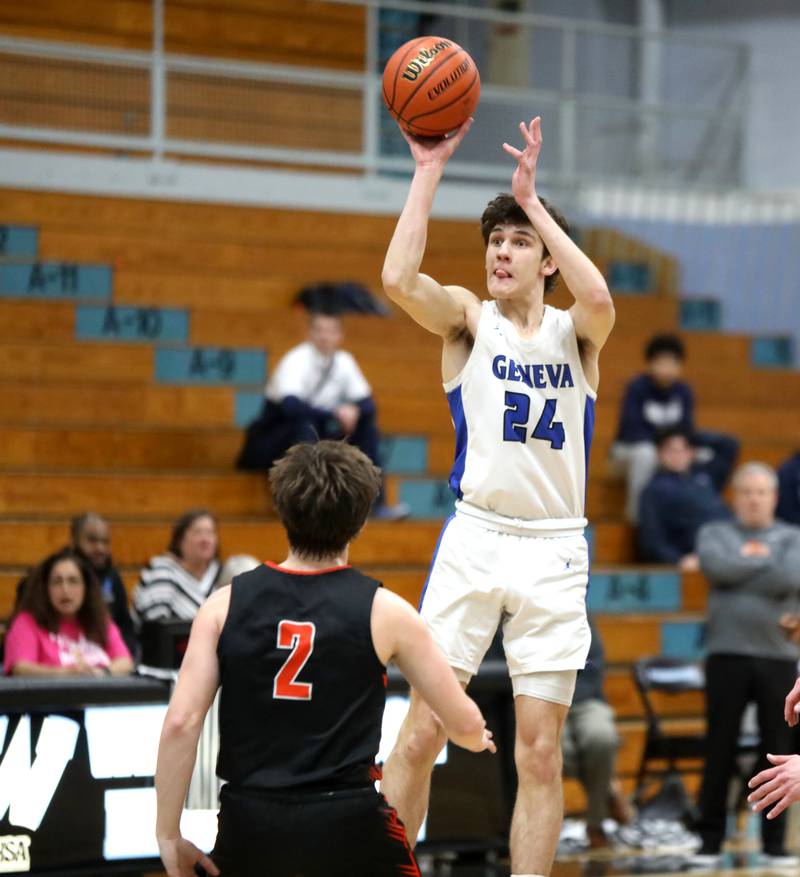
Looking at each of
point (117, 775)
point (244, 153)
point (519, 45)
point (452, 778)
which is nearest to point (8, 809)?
point (117, 775)

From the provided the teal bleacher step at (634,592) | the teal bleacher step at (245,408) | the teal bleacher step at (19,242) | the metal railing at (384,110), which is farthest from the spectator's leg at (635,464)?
the teal bleacher step at (19,242)

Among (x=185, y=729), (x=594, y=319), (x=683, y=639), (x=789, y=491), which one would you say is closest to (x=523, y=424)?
(x=594, y=319)

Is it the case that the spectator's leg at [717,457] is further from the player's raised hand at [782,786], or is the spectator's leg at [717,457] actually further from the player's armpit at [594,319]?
the player's raised hand at [782,786]

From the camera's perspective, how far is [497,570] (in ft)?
15.0

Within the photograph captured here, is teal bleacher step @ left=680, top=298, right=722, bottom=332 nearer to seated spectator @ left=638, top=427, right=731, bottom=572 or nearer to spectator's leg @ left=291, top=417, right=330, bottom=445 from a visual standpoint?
seated spectator @ left=638, top=427, right=731, bottom=572

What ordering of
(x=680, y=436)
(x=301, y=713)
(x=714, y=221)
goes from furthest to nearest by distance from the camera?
(x=714, y=221), (x=680, y=436), (x=301, y=713)

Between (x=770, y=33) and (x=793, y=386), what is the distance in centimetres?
344

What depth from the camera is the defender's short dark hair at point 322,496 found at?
346 centimetres

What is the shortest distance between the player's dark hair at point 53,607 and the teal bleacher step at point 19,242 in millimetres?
4120

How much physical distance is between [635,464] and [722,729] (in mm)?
2864

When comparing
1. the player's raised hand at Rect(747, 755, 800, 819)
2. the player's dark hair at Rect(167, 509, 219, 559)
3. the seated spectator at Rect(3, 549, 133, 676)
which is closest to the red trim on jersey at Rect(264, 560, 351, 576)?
the player's raised hand at Rect(747, 755, 800, 819)

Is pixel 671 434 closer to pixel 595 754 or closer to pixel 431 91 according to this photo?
pixel 595 754

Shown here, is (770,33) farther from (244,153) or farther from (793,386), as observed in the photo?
(244,153)

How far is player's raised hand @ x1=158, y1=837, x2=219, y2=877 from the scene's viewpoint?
3.43 meters
